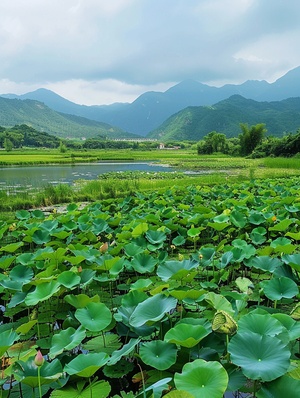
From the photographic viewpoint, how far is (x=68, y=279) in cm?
282

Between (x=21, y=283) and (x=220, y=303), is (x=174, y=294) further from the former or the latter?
(x=21, y=283)

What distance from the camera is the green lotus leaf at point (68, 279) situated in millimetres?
2771

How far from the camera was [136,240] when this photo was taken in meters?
4.27

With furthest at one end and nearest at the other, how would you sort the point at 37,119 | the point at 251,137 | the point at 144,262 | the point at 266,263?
the point at 37,119 → the point at 251,137 → the point at 144,262 → the point at 266,263

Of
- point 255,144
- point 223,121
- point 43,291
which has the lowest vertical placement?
point 43,291

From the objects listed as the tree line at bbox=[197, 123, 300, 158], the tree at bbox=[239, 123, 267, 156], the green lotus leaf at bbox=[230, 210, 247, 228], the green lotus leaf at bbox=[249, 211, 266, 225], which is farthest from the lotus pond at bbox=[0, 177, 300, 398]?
the tree at bbox=[239, 123, 267, 156]

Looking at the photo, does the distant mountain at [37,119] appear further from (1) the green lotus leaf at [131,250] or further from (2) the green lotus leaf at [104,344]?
(2) the green lotus leaf at [104,344]

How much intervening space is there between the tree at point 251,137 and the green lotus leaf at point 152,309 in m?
44.0

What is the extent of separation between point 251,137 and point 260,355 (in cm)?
4512

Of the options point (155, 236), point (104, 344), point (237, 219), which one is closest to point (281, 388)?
point (104, 344)

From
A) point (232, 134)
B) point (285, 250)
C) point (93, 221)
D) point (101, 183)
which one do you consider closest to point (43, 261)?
point (93, 221)

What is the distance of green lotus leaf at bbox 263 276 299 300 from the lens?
8.26 ft

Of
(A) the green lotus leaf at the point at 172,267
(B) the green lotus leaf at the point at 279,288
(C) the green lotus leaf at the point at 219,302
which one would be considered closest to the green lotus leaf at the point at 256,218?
(A) the green lotus leaf at the point at 172,267

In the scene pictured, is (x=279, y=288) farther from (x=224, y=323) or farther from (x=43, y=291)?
(x=43, y=291)
